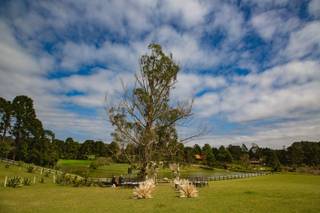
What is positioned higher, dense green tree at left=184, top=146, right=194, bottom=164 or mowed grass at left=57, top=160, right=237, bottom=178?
dense green tree at left=184, top=146, right=194, bottom=164

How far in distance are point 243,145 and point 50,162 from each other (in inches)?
3447

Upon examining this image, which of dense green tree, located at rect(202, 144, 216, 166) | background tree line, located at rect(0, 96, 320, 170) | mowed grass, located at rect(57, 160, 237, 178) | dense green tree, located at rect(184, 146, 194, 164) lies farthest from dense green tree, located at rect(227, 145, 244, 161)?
mowed grass, located at rect(57, 160, 237, 178)

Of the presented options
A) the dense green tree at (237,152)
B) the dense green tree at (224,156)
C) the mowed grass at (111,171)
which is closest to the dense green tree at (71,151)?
the mowed grass at (111,171)

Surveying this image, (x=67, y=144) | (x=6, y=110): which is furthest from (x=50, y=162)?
(x=67, y=144)

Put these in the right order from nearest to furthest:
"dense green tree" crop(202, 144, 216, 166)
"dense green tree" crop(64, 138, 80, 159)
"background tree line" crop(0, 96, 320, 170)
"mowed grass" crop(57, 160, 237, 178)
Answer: "background tree line" crop(0, 96, 320, 170) → "mowed grass" crop(57, 160, 237, 178) → "dense green tree" crop(202, 144, 216, 166) → "dense green tree" crop(64, 138, 80, 159)

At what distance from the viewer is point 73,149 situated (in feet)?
328

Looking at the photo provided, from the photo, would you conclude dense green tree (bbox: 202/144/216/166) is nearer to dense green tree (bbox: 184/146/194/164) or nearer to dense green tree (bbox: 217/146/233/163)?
dense green tree (bbox: 217/146/233/163)

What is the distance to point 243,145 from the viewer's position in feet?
393

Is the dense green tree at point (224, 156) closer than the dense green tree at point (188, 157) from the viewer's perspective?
No

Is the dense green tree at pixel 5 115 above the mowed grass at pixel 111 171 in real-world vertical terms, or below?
above

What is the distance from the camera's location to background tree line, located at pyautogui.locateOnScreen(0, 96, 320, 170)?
30828mm

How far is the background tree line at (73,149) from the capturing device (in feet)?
101

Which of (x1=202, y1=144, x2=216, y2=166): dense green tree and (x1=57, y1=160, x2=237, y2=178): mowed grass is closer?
(x1=57, y1=160, x2=237, y2=178): mowed grass

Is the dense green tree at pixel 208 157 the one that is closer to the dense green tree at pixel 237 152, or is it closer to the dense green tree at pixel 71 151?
the dense green tree at pixel 237 152
